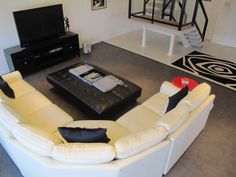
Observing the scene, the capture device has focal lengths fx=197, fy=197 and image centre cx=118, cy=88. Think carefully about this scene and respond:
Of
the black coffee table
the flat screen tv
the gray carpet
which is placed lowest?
the gray carpet

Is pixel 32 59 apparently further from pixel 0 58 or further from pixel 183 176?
pixel 183 176

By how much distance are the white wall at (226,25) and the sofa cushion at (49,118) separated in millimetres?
Answer: 5409

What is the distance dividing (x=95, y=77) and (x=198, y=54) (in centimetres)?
A: 329

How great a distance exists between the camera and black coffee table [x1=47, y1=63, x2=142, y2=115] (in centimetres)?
281

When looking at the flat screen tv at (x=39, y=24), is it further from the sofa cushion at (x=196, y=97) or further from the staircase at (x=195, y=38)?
the staircase at (x=195, y=38)

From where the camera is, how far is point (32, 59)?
4.07 m

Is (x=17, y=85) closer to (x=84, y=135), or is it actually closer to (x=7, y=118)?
(x=7, y=118)

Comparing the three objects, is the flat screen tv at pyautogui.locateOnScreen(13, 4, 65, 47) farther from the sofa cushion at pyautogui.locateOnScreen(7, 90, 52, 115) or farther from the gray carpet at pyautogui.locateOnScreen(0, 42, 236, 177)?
the sofa cushion at pyautogui.locateOnScreen(7, 90, 52, 115)

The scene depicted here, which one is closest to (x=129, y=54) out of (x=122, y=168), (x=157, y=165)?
(x=157, y=165)

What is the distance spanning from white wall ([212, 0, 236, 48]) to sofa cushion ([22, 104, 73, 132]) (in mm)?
5409

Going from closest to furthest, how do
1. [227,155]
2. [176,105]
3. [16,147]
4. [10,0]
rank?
[16,147], [176,105], [227,155], [10,0]

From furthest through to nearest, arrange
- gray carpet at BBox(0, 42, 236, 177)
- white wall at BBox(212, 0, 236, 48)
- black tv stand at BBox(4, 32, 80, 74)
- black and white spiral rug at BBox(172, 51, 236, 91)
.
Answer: white wall at BBox(212, 0, 236, 48), black and white spiral rug at BBox(172, 51, 236, 91), black tv stand at BBox(4, 32, 80, 74), gray carpet at BBox(0, 42, 236, 177)

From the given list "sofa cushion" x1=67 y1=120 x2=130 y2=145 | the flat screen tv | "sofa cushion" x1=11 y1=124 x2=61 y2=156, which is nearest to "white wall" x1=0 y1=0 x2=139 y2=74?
the flat screen tv

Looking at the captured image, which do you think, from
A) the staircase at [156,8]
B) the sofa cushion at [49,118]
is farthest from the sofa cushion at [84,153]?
the staircase at [156,8]
